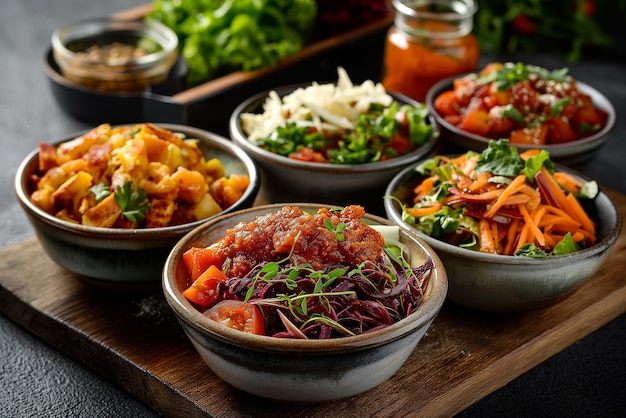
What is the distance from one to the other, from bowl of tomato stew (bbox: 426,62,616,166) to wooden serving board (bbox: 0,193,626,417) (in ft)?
1.96

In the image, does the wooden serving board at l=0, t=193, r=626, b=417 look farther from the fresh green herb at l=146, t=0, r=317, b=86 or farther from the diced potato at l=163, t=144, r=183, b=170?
the fresh green herb at l=146, t=0, r=317, b=86

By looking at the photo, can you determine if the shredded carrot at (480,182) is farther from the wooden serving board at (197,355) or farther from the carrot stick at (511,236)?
the wooden serving board at (197,355)

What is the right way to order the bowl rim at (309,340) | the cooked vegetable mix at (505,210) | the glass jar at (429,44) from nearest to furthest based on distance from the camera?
the bowl rim at (309,340), the cooked vegetable mix at (505,210), the glass jar at (429,44)

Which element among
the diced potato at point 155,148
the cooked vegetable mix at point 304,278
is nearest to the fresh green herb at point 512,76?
the cooked vegetable mix at point 304,278

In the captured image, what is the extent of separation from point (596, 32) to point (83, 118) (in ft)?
10.8

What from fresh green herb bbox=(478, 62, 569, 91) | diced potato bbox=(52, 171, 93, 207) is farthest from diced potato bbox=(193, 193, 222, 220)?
fresh green herb bbox=(478, 62, 569, 91)

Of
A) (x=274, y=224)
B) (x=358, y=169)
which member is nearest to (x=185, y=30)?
(x=358, y=169)

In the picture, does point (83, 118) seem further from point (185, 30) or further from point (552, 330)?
point (552, 330)

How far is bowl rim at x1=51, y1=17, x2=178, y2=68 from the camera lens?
439 centimetres

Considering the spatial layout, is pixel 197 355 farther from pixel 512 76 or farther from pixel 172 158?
pixel 512 76

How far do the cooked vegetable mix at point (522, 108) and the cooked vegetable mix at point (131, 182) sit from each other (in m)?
1.12

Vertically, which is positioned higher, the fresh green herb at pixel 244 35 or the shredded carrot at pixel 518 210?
the shredded carrot at pixel 518 210

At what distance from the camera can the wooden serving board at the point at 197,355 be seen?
2547 millimetres

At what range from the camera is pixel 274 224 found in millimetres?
2559
